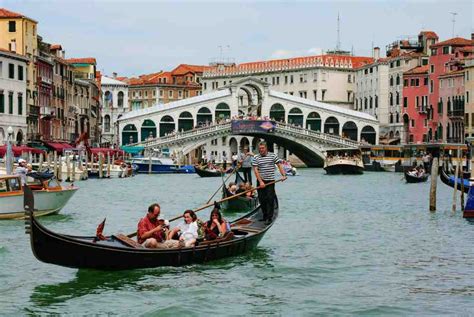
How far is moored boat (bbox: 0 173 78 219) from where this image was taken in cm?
1550

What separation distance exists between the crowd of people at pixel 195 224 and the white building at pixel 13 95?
21114 mm

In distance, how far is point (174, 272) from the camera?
35.3ft

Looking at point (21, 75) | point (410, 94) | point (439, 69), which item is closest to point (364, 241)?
point (21, 75)

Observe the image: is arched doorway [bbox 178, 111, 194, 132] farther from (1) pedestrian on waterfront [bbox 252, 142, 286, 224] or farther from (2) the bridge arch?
(1) pedestrian on waterfront [bbox 252, 142, 286, 224]

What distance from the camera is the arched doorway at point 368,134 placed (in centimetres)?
5428

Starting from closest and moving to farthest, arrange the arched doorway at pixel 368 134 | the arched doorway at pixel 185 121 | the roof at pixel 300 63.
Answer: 1. the arched doorway at pixel 185 121
2. the arched doorway at pixel 368 134
3. the roof at pixel 300 63

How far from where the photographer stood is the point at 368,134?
54.4 metres

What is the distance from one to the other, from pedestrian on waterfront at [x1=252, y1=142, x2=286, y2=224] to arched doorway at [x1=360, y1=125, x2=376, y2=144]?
1649 inches

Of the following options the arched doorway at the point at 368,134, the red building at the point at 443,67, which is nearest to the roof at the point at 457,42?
the red building at the point at 443,67

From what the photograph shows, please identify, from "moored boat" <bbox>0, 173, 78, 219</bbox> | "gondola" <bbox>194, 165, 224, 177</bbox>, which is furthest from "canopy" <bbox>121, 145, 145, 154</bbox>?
"moored boat" <bbox>0, 173, 78, 219</bbox>

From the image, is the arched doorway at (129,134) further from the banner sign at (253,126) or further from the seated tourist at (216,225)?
the seated tourist at (216,225)

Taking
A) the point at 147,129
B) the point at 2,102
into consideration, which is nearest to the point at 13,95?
the point at 2,102

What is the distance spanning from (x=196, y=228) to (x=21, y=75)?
970 inches

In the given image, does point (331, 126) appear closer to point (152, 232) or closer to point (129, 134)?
point (129, 134)
